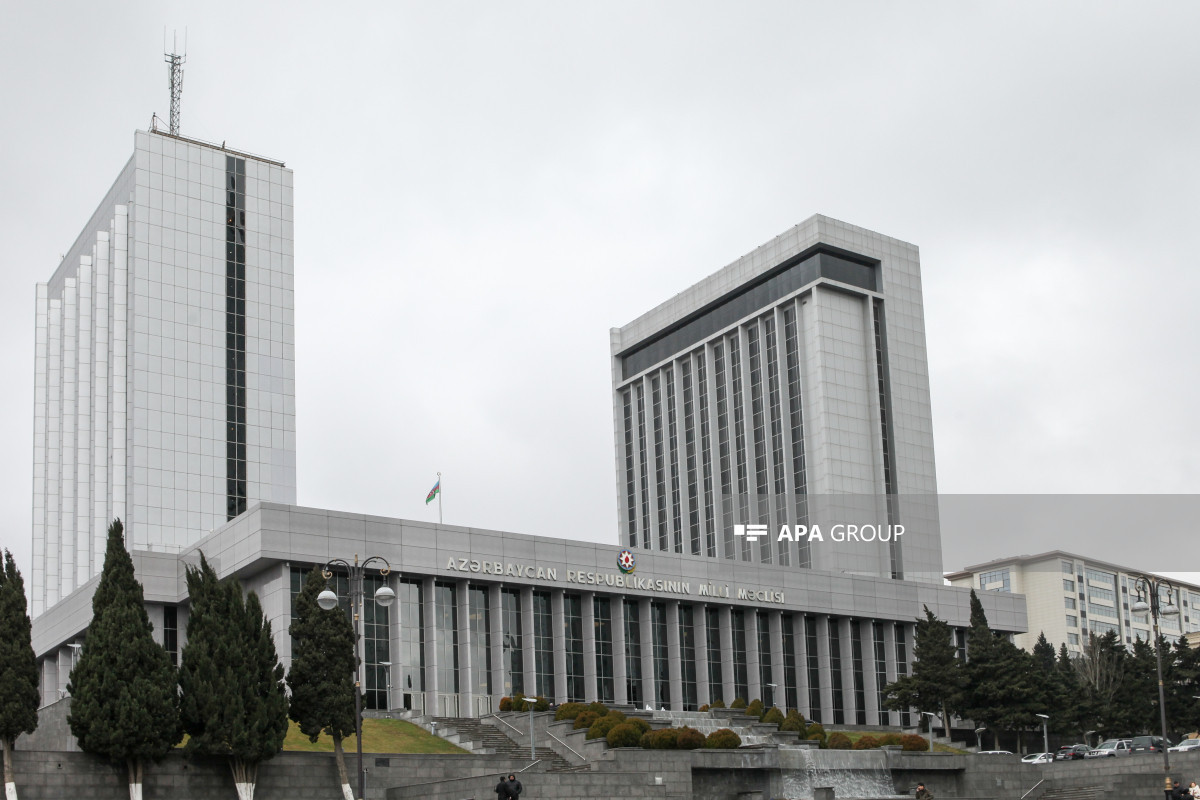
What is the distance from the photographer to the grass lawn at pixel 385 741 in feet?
177

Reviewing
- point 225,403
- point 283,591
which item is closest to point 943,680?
point 283,591

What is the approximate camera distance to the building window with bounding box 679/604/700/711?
79188 mm

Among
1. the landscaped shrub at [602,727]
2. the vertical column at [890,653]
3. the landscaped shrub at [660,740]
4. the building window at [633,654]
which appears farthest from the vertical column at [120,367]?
the landscaped shrub at [660,740]

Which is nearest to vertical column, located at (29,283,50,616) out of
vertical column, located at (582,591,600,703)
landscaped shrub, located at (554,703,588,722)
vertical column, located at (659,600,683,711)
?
vertical column, located at (582,591,600,703)

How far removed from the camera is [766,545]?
123688 millimetres

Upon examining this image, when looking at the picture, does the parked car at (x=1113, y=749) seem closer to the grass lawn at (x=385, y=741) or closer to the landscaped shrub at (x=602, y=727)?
the landscaped shrub at (x=602, y=727)

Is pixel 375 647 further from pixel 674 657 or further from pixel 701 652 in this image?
pixel 701 652

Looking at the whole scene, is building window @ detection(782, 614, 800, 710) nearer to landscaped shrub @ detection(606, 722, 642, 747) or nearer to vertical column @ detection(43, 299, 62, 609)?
landscaped shrub @ detection(606, 722, 642, 747)

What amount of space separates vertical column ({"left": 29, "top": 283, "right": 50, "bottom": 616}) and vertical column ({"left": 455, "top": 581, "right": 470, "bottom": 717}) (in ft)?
182

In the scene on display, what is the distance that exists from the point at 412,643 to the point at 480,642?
4201mm

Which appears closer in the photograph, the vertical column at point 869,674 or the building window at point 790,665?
the building window at point 790,665

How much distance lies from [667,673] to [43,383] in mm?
66601

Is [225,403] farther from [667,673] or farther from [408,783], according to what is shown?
[408,783]

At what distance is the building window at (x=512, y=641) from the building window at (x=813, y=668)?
2074 cm
